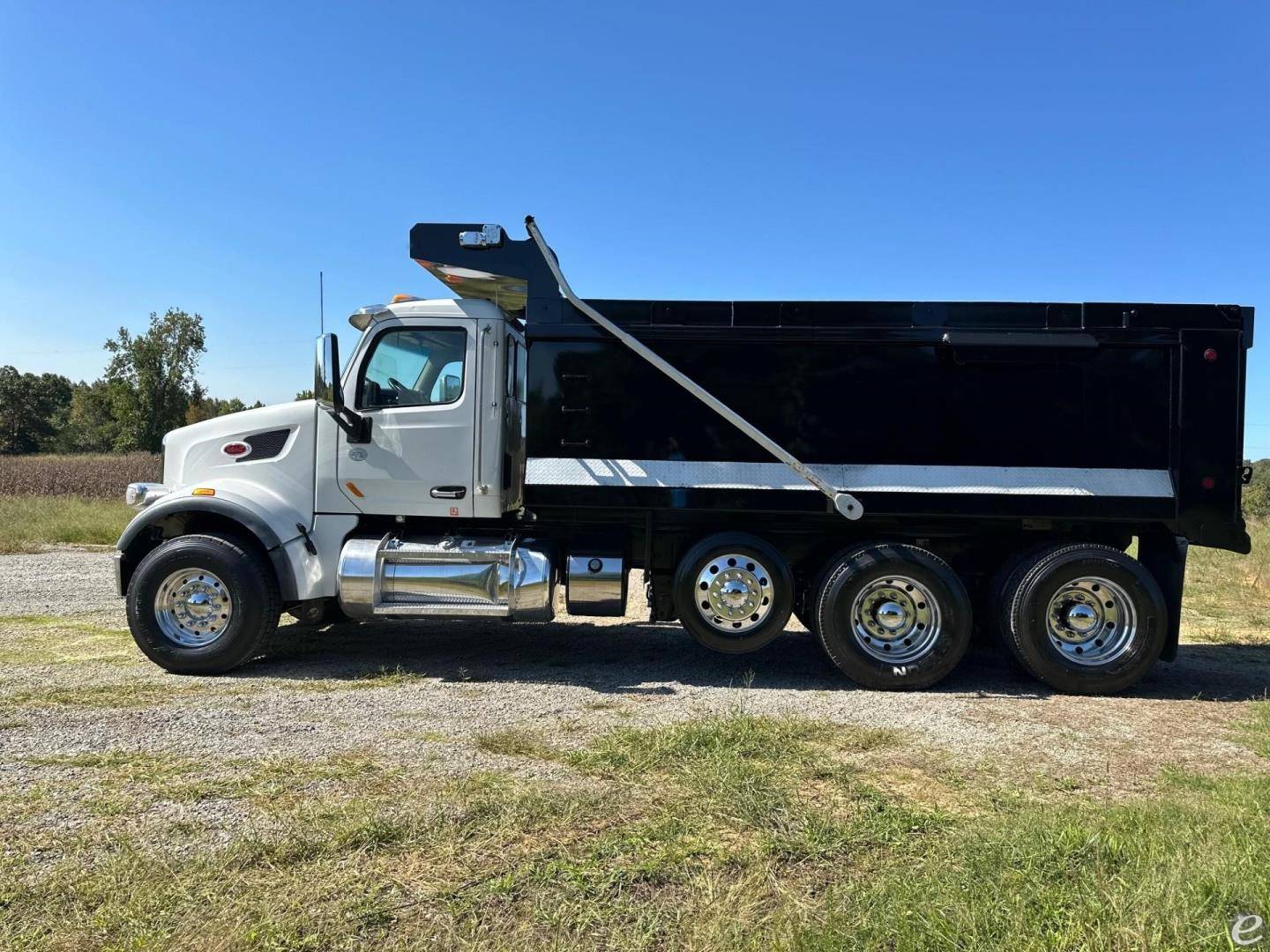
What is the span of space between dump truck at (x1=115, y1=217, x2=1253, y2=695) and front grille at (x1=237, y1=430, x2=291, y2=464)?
0.02 meters

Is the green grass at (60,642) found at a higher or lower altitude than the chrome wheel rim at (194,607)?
lower

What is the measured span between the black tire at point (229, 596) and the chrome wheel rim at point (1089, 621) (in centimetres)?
595

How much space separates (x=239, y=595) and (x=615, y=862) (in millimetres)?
4397

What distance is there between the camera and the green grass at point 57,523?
601 inches

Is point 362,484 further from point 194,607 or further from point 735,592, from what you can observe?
point 735,592

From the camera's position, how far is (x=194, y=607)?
655cm

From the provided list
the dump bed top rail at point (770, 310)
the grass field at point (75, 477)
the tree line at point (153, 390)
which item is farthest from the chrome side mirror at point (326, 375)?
the tree line at point (153, 390)

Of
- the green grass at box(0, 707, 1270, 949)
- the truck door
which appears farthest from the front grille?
the green grass at box(0, 707, 1270, 949)

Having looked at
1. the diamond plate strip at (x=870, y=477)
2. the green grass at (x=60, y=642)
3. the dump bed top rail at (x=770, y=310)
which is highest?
the dump bed top rail at (x=770, y=310)

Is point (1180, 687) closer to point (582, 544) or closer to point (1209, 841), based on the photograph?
point (1209, 841)

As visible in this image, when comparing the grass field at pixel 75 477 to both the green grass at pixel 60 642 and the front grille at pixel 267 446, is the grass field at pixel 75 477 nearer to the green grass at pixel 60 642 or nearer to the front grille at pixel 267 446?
the green grass at pixel 60 642

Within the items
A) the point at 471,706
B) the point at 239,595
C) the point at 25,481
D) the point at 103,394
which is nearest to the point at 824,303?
the point at 471,706

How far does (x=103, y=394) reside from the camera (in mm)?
53031

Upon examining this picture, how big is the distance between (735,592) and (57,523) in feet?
52.4
